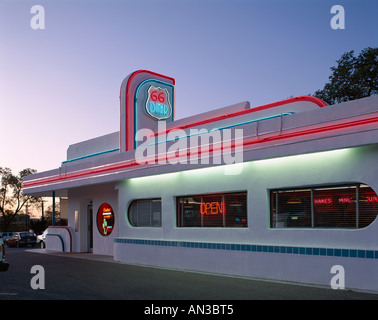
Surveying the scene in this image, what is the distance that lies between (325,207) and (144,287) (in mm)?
4685

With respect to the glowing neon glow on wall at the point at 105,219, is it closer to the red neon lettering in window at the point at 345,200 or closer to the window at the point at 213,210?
the window at the point at 213,210

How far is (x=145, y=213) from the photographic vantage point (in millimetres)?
15039

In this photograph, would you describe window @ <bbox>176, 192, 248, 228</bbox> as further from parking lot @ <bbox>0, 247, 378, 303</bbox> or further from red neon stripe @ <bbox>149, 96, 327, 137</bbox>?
red neon stripe @ <bbox>149, 96, 327, 137</bbox>

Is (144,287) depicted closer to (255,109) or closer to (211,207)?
(211,207)

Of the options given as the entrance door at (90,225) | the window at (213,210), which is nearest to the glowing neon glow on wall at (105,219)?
the entrance door at (90,225)

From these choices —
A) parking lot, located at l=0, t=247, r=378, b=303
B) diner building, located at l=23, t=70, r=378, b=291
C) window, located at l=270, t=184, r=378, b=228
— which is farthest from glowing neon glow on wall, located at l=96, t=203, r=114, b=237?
window, located at l=270, t=184, r=378, b=228

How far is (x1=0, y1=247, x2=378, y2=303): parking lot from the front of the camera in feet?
28.1

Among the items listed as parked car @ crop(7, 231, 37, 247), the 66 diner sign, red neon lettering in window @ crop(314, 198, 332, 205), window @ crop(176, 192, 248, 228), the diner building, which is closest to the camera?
the diner building

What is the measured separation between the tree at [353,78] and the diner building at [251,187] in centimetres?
2464

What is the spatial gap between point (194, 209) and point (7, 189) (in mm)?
47972

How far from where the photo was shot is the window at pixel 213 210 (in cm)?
1184

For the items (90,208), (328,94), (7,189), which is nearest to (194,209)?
(90,208)

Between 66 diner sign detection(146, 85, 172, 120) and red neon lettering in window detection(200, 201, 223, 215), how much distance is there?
5896 mm
